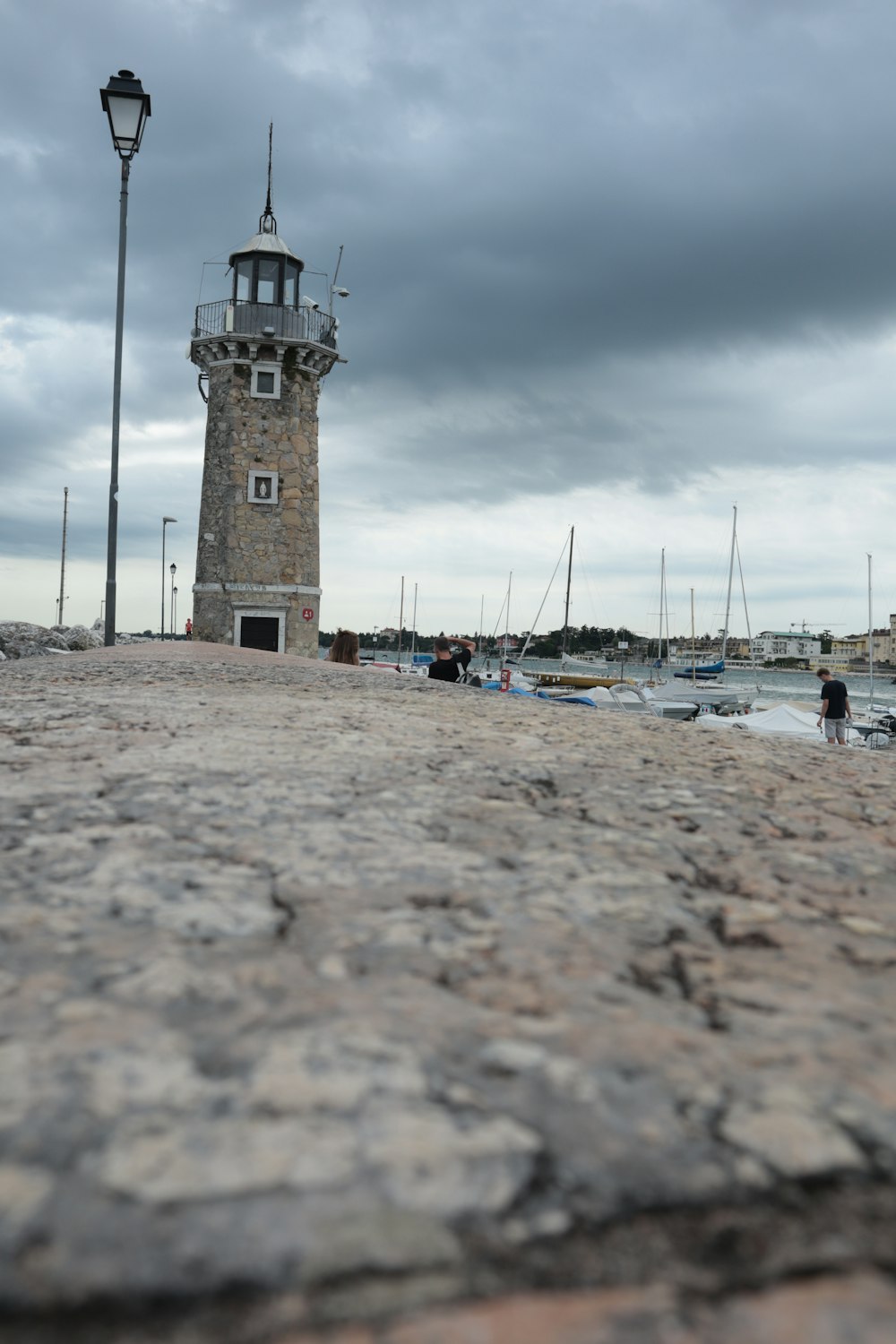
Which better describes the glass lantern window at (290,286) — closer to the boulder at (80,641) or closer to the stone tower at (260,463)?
the stone tower at (260,463)

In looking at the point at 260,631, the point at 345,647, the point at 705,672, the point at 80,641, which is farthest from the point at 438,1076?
the point at 705,672

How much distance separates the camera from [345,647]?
37.9ft

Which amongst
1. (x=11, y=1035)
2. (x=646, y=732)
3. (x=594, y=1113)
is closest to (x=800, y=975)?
(x=594, y=1113)

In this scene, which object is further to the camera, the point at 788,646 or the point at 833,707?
the point at 788,646

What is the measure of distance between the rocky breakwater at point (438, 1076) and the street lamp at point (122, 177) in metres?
11.5

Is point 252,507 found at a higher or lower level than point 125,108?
lower

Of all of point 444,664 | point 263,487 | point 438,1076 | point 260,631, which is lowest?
point 438,1076

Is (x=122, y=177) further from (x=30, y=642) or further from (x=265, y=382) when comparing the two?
(x=265, y=382)

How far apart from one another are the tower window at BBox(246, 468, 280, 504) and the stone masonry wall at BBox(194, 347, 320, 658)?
0.45 feet

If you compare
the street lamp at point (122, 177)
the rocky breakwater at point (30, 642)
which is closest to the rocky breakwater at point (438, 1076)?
the street lamp at point (122, 177)

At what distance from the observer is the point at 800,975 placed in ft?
3.81

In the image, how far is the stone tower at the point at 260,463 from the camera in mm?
24750

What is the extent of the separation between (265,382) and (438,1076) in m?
26.4

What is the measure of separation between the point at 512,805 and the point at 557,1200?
4.11ft
